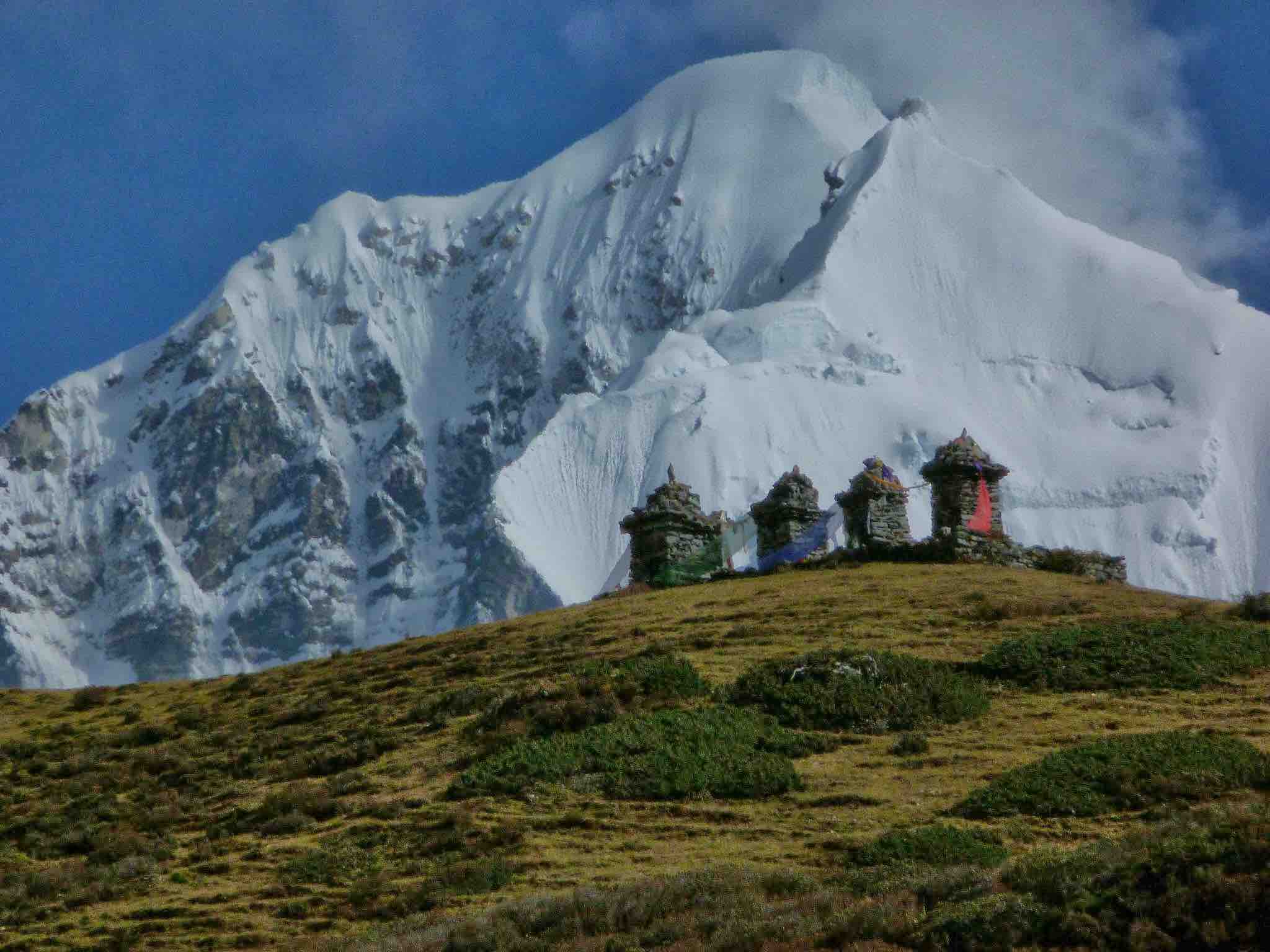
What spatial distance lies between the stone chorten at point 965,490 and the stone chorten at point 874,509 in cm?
89

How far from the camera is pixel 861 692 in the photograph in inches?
1018

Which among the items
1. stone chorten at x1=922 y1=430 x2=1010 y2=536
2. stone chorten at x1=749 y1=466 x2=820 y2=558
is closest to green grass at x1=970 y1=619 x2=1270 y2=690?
stone chorten at x1=922 y1=430 x2=1010 y2=536

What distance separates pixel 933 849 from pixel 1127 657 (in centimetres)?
990

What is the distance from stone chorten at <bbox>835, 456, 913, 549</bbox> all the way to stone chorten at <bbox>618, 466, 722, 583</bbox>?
3832 mm

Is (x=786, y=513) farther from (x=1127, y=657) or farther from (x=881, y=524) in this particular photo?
(x=1127, y=657)

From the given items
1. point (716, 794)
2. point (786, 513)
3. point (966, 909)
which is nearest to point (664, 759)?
point (716, 794)

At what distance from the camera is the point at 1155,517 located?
456 feet

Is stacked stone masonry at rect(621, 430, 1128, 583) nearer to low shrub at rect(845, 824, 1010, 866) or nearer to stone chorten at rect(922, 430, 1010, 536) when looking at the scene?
stone chorten at rect(922, 430, 1010, 536)

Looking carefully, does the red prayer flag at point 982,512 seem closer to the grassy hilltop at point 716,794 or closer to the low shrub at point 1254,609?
the grassy hilltop at point 716,794

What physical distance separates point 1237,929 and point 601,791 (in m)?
10.9

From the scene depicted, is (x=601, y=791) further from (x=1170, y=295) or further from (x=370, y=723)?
(x=1170, y=295)

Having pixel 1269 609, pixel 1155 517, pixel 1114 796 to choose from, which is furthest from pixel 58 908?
pixel 1155 517

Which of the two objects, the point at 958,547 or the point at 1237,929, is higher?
the point at 958,547

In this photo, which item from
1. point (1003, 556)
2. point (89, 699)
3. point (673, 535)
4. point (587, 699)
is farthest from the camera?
point (673, 535)
